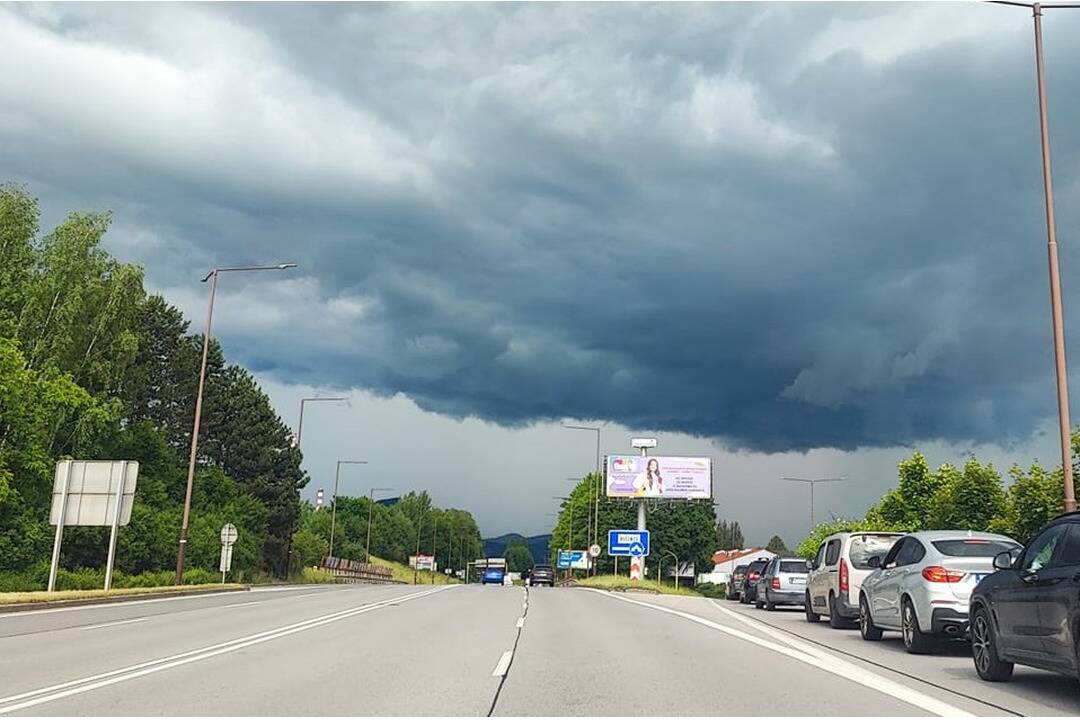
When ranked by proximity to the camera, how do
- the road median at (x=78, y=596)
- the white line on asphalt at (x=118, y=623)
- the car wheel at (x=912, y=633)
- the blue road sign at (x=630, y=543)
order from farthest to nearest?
1. the blue road sign at (x=630, y=543)
2. the road median at (x=78, y=596)
3. the white line on asphalt at (x=118, y=623)
4. the car wheel at (x=912, y=633)

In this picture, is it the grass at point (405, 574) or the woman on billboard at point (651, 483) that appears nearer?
the woman on billboard at point (651, 483)

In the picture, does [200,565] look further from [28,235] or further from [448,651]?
[448,651]

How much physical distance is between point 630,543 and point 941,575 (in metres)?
53.4

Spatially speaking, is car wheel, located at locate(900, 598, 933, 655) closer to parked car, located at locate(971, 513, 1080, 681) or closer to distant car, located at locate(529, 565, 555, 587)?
parked car, located at locate(971, 513, 1080, 681)

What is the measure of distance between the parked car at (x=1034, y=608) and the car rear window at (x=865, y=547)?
7.79 m

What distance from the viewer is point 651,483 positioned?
80125 millimetres


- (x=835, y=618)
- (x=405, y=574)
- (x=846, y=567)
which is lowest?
(x=405, y=574)

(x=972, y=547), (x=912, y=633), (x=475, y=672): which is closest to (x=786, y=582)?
(x=912, y=633)

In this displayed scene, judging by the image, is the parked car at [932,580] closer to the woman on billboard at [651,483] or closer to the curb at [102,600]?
the curb at [102,600]

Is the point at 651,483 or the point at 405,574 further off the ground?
the point at 651,483

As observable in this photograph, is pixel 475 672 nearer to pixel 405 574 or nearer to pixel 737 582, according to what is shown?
pixel 737 582

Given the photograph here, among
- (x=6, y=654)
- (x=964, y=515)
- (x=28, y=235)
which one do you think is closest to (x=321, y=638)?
(x=6, y=654)

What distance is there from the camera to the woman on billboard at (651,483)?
79812mm

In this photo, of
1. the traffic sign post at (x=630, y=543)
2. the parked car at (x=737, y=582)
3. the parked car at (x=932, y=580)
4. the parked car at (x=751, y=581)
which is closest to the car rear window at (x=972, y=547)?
the parked car at (x=932, y=580)
